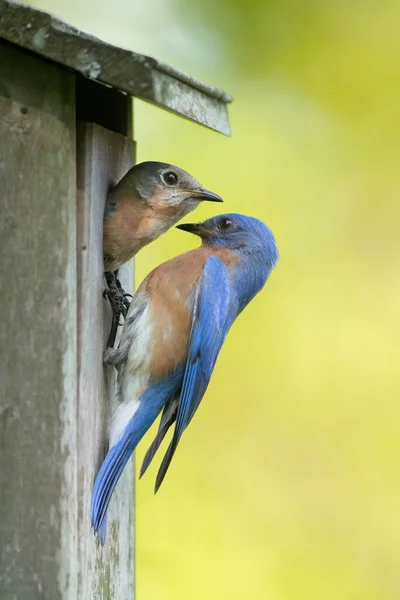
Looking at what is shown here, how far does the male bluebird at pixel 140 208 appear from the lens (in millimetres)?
3229

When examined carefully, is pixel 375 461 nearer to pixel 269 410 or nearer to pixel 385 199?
pixel 269 410

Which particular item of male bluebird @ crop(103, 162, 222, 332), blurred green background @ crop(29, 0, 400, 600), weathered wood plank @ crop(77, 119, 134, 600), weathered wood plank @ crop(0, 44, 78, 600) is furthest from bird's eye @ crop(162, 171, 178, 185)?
blurred green background @ crop(29, 0, 400, 600)

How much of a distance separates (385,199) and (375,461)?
61.2 inches

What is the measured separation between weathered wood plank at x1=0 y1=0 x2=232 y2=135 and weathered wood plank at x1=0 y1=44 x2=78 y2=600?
0.10 meters

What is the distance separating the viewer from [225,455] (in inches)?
223

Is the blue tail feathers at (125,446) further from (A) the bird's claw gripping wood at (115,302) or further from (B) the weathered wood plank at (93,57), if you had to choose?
(B) the weathered wood plank at (93,57)

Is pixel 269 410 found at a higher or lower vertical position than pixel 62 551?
higher

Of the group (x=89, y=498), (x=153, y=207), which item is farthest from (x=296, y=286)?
(x=89, y=498)

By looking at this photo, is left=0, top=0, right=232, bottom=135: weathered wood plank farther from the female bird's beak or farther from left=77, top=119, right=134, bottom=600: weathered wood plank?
the female bird's beak

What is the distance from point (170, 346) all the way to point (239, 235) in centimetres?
59

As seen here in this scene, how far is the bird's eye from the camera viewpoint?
338cm

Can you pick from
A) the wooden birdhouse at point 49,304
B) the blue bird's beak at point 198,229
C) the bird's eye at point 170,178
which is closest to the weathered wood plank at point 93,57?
the wooden birdhouse at point 49,304

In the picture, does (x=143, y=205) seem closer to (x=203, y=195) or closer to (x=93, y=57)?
(x=203, y=195)

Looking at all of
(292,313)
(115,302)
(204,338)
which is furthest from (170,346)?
(292,313)
